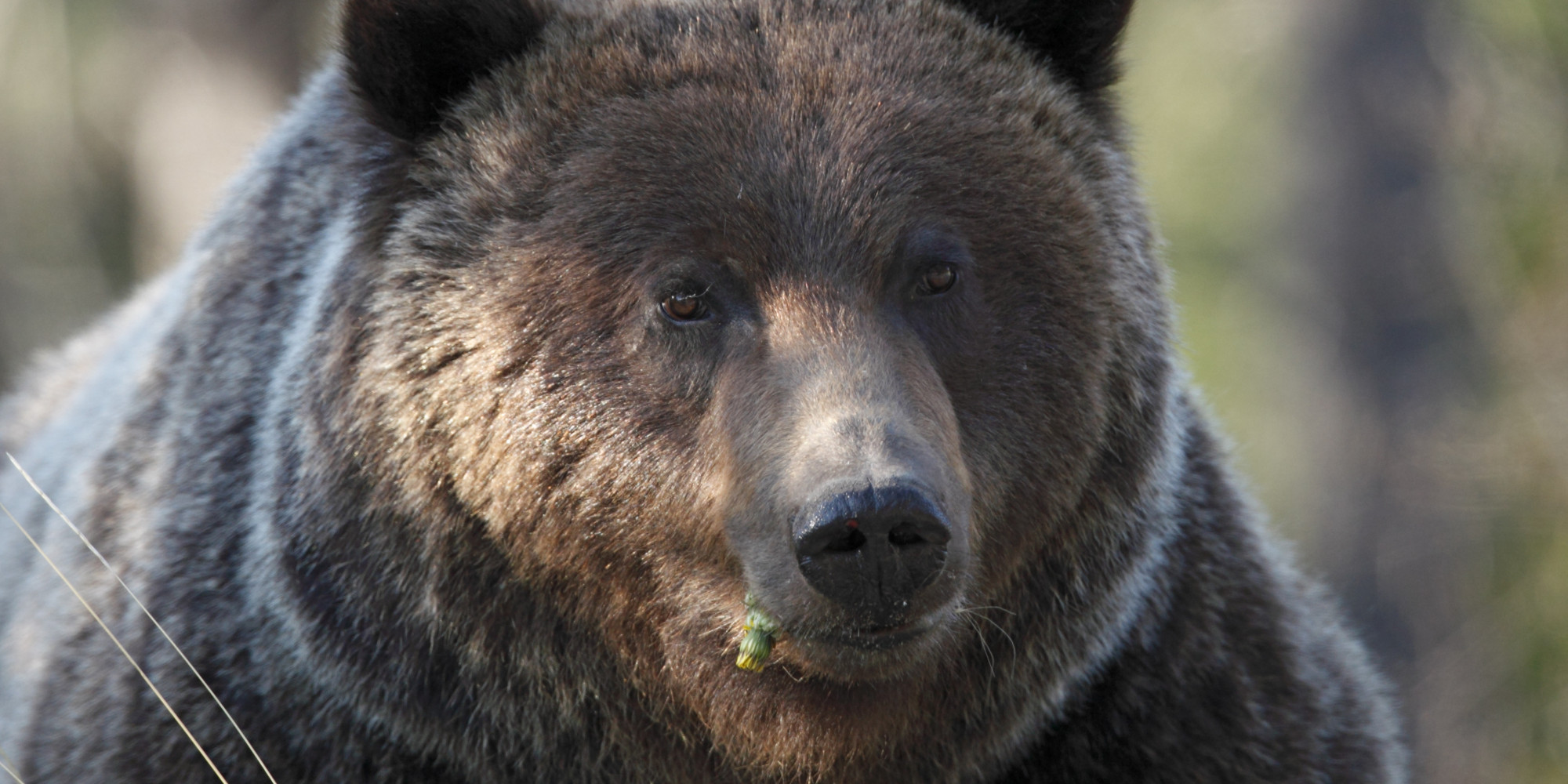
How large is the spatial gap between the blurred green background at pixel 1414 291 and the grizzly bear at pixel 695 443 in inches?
160

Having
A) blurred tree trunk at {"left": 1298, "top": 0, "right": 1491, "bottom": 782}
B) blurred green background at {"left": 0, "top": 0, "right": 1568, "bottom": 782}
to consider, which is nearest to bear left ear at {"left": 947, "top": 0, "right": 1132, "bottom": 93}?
blurred green background at {"left": 0, "top": 0, "right": 1568, "bottom": 782}

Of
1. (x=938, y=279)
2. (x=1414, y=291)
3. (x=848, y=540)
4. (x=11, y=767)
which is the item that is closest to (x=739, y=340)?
(x=938, y=279)

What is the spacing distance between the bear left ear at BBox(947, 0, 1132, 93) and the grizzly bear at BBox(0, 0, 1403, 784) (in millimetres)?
13

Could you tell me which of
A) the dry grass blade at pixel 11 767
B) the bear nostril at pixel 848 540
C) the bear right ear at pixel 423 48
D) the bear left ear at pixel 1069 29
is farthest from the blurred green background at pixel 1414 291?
the bear nostril at pixel 848 540

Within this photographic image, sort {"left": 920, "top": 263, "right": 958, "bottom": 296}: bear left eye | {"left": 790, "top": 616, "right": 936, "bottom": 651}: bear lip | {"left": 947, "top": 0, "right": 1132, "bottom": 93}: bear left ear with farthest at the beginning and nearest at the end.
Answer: {"left": 947, "top": 0, "right": 1132, "bottom": 93}: bear left ear < {"left": 920, "top": 263, "right": 958, "bottom": 296}: bear left eye < {"left": 790, "top": 616, "right": 936, "bottom": 651}: bear lip

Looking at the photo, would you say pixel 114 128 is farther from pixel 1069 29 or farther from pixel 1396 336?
pixel 1069 29

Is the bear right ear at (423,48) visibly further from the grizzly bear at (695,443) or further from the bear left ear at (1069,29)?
the bear left ear at (1069,29)

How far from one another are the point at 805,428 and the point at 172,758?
6.88ft

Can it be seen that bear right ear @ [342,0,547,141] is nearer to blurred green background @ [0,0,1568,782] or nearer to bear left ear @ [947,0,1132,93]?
bear left ear @ [947,0,1132,93]

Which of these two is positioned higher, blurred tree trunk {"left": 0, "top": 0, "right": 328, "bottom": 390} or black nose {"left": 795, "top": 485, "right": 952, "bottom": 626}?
black nose {"left": 795, "top": 485, "right": 952, "bottom": 626}

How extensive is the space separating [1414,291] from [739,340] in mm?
7726

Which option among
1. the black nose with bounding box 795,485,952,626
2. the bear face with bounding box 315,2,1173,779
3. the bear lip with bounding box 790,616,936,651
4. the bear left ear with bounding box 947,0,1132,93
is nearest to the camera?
the black nose with bounding box 795,485,952,626

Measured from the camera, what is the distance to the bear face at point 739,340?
12.2ft

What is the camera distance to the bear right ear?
12.9 ft
